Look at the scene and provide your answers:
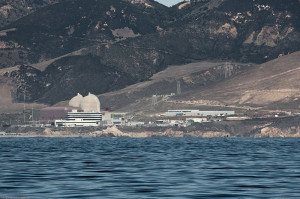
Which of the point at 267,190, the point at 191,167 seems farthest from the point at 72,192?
the point at 191,167

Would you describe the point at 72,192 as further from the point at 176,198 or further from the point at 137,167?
the point at 137,167

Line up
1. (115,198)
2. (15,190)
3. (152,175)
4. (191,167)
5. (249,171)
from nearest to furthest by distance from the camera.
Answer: (115,198) → (15,190) → (152,175) → (249,171) → (191,167)

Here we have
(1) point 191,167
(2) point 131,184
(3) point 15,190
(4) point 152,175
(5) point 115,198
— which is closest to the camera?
(5) point 115,198

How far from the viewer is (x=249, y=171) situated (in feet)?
317

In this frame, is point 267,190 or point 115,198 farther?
point 267,190

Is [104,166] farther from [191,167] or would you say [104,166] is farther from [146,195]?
[146,195]

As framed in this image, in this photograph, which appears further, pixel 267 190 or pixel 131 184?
pixel 131 184

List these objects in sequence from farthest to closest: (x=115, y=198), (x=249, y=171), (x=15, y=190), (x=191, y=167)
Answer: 1. (x=191, y=167)
2. (x=249, y=171)
3. (x=15, y=190)
4. (x=115, y=198)

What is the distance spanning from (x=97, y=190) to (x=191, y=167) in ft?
99.0

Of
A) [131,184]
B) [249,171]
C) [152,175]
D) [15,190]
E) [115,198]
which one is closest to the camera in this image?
[115,198]

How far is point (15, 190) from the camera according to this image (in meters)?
74.4

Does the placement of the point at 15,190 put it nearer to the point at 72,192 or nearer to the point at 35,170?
the point at 72,192

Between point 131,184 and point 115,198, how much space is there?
11.8 m

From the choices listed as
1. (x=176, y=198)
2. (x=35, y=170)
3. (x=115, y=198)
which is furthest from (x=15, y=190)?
(x=35, y=170)
